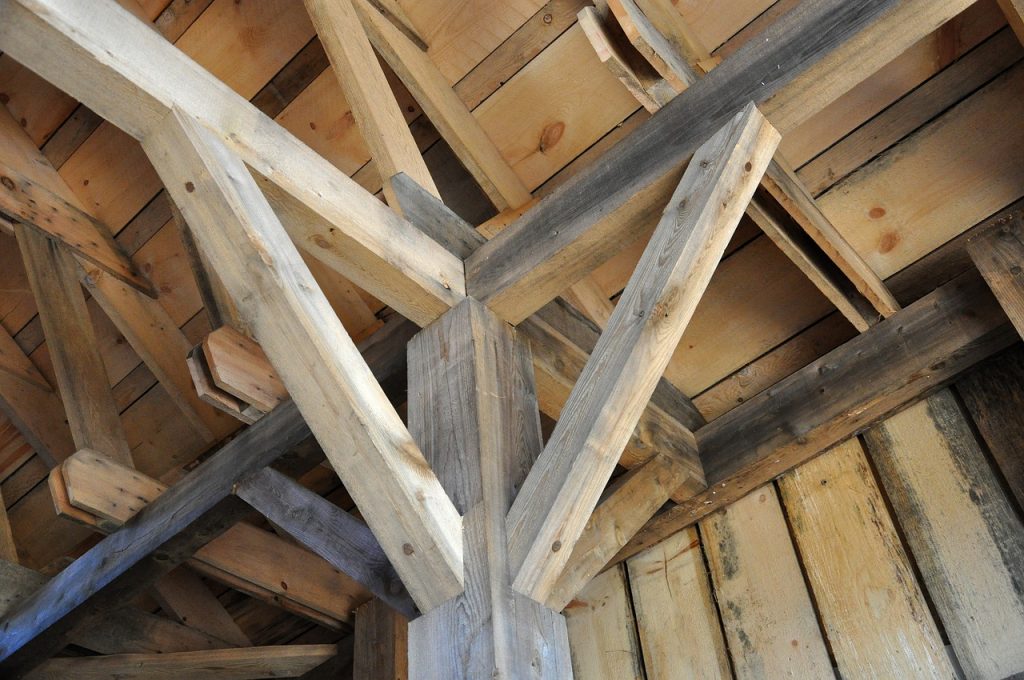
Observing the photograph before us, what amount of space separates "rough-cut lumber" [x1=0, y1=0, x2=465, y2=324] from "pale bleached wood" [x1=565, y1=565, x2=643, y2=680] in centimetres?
110

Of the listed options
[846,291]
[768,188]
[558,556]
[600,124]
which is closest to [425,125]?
[600,124]

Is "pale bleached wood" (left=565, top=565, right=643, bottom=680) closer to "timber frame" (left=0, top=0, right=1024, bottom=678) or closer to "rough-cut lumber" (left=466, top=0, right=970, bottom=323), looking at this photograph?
"timber frame" (left=0, top=0, right=1024, bottom=678)

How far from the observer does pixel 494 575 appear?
4.73 feet

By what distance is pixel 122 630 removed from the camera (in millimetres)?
3113

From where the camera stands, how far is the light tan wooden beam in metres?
1.90

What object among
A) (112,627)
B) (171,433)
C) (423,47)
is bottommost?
(112,627)

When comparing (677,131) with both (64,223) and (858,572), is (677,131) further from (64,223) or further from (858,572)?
(64,223)

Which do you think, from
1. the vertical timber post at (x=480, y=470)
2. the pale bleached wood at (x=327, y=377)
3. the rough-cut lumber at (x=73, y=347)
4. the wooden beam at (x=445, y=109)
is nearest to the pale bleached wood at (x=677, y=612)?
the vertical timber post at (x=480, y=470)

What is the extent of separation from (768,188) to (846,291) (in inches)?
15.2

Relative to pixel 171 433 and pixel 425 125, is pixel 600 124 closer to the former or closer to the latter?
pixel 425 125

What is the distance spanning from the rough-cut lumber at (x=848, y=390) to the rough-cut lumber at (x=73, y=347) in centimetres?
156

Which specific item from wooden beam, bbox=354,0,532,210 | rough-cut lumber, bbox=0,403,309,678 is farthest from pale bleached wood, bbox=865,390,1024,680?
rough-cut lumber, bbox=0,403,309,678

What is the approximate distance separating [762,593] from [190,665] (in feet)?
5.72

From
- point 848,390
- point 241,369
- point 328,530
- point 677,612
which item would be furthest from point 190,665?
point 848,390
